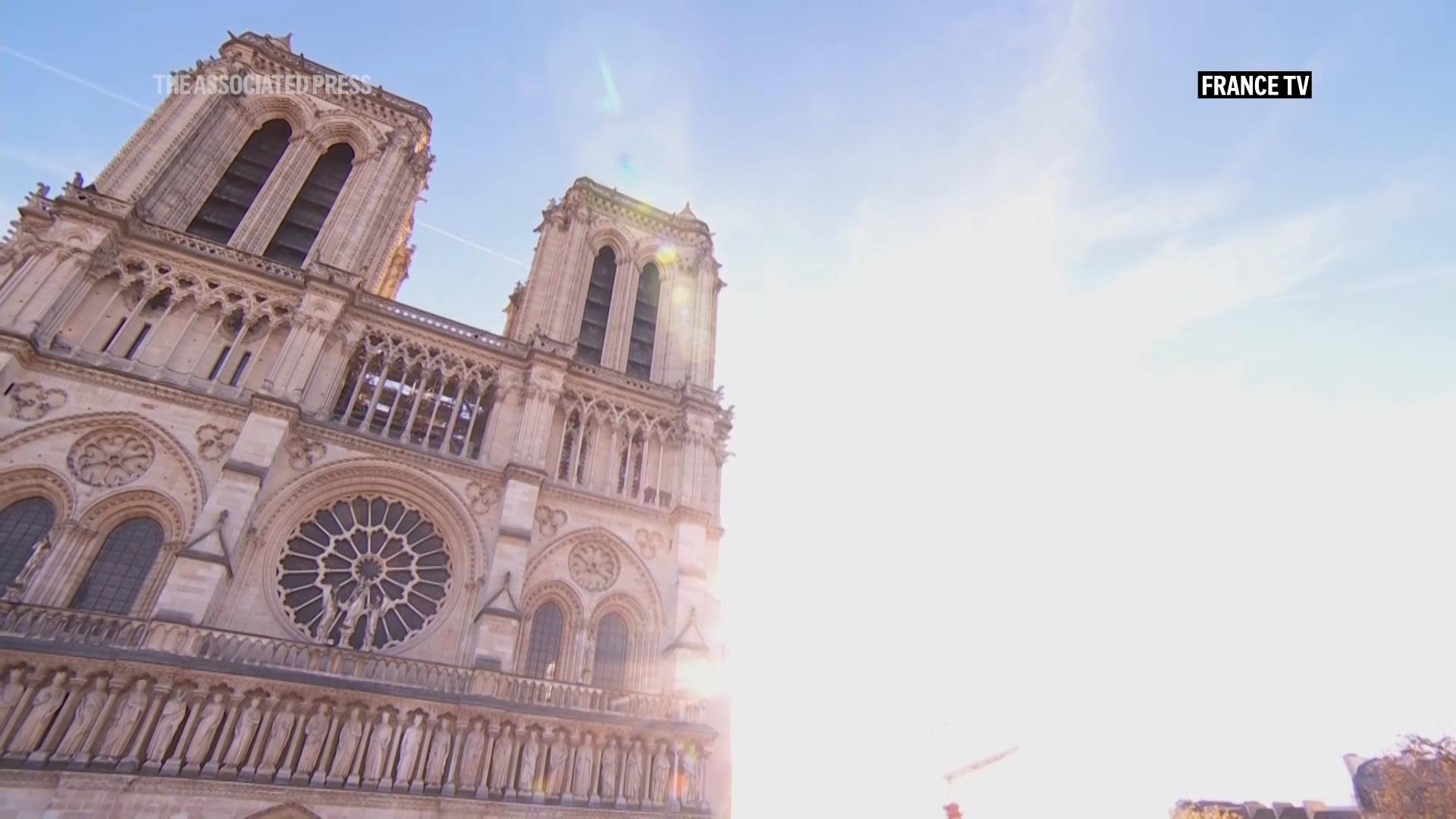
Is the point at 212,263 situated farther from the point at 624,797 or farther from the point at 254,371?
the point at 624,797

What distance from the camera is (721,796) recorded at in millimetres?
19125

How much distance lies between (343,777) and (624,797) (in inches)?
232

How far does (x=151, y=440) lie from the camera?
18016 mm

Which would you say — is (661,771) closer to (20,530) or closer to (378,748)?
(378,748)

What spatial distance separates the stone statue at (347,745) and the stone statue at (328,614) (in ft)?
7.94

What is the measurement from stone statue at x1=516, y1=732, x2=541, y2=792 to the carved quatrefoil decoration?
205 inches

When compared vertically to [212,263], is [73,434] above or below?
below

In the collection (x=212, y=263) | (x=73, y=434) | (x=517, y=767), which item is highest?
(x=212, y=263)

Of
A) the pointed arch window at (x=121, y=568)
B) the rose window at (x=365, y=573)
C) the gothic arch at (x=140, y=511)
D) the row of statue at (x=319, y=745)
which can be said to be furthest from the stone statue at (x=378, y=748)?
the gothic arch at (x=140, y=511)

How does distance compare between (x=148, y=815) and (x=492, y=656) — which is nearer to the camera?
(x=148, y=815)

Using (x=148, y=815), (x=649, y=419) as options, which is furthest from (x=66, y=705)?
(x=649, y=419)

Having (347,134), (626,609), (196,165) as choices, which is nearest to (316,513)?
(626,609)

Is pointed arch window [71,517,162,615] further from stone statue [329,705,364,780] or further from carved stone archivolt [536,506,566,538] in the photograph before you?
carved stone archivolt [536,506,566,538]

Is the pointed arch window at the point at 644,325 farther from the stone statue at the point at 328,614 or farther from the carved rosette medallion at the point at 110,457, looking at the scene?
the carved rosette medallion at the point at 110,457
